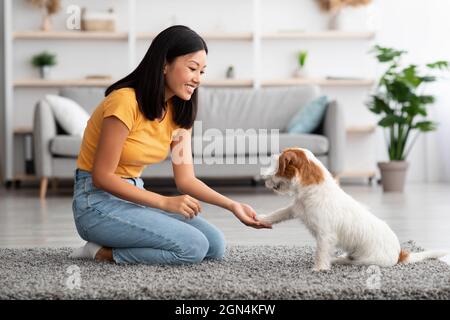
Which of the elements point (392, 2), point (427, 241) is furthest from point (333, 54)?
point (427, 241)

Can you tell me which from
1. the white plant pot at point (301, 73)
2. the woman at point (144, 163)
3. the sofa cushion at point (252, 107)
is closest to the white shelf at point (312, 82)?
the white plant pot at point (301, 73)

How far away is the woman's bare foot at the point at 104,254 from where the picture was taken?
221 centimetres

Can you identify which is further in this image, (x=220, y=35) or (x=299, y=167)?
(x=220, y=35)

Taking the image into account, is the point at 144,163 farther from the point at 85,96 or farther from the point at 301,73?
the point at 301,73

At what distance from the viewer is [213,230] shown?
7.45ft

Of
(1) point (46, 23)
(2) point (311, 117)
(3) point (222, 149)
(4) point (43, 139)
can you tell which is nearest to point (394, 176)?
(2) point (311, 117)

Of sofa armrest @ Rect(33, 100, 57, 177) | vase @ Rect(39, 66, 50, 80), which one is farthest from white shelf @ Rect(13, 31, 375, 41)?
sofa armrest @ Rect(33, 100, 57, 177)

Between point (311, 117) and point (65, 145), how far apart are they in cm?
185

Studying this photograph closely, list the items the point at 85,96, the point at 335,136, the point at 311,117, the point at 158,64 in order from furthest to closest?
1. the point at 85,96
2. the point at 311,117
3. the point at 335,136
4. the point at 158,64

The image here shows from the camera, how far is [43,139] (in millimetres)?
5094

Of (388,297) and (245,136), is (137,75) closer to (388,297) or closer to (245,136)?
(388,297)

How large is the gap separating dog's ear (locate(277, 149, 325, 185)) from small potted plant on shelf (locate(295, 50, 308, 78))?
14.9 feet

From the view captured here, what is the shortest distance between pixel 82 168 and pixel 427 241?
1.37 metres
